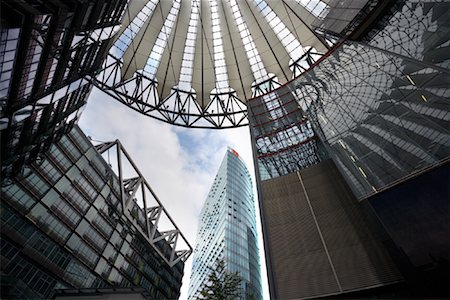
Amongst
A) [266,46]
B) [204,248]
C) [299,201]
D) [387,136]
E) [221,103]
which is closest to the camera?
[387,136]

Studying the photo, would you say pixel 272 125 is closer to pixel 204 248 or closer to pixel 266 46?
pixel 266 46

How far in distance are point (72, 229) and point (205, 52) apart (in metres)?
29.3

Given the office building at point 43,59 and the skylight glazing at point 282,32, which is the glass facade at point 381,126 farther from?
the office building at point 43,59

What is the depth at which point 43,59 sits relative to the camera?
54.7ft

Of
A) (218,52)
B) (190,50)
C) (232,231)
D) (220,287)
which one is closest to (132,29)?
(190,50)

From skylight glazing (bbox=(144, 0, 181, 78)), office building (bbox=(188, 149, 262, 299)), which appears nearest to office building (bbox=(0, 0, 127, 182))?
skylight glazing (bbox=(144, 0, 181, 78))

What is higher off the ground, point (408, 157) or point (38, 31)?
point (38, 31)

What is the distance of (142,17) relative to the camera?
25.8m

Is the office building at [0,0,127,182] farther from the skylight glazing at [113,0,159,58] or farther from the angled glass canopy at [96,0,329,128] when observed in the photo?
the angled glass canopy at [96,0,329,128]

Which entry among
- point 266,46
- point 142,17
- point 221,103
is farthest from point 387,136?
point 142,17

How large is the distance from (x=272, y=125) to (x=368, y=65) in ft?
30.4

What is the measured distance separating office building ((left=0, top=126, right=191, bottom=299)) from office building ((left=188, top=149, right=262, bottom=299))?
19316 millimetres

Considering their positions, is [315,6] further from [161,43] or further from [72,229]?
[72,229]

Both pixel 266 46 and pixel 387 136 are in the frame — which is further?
pixel 266 46
